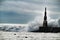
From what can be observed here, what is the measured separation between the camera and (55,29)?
6775 cm

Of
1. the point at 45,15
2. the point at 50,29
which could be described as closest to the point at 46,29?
the point at 50,29

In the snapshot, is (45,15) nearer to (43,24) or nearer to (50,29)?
(43,24)

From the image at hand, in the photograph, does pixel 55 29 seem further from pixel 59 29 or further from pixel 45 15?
pixel 45 15

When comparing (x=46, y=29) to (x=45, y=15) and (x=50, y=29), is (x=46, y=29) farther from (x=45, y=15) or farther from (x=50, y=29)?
(x=45, y=15)

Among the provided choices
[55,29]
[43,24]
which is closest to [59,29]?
[55,29]

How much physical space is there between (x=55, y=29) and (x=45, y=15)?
320 inches

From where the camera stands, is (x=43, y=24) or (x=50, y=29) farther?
(x=50, y=29)

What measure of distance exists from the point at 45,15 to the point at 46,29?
6786 mm

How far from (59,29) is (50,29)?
4.42m

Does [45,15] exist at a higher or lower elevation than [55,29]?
higher

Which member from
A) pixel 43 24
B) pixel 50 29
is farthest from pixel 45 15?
pixel 50 29

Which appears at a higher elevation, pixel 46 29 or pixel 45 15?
pixel 45 15

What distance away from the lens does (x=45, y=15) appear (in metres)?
64.6

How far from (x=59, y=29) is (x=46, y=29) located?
5503 mm
